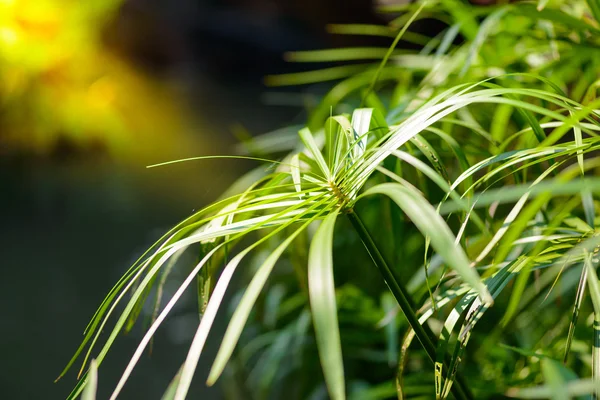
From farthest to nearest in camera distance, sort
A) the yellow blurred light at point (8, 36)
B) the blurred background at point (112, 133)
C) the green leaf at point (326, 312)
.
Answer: the yellow blurred light at point (8, 36) → the blurred background at point (112, 133) → the green leaf at point (326, 312)

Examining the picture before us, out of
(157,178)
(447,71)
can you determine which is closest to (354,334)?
(447,71)

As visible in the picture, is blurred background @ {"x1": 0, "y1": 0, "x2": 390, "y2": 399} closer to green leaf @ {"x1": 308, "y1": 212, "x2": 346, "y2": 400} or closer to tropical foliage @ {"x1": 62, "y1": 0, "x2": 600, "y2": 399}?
tropical foliage @ {"x1": 62, "y1": 0, "x2": 600, "y2": 399}

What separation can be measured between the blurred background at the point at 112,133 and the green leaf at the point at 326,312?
3.49ft

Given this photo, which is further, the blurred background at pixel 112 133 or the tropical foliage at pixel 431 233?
the blurred background at pixel 112 133

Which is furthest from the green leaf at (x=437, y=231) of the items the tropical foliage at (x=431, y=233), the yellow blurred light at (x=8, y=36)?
the yellow blurred light at (x=8, y=36)

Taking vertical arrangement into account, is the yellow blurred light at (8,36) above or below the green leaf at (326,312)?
above

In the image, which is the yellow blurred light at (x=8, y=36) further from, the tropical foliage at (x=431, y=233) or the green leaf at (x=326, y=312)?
the green leaf at (x=326, y=312)

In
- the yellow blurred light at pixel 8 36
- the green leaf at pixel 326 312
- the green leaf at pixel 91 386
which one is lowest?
the green leaf at pixel 91 386

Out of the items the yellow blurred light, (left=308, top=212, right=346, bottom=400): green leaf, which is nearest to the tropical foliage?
(left=308, top=212, right=346, bottom=400): green leaf

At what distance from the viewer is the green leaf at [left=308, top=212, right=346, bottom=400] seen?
191 millimetres

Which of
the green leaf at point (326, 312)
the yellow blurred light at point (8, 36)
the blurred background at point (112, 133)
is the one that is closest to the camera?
the green leaf at point (326, 312)

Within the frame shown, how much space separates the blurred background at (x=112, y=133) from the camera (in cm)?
137

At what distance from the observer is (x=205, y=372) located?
1.27 metres

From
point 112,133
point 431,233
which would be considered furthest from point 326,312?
point 112,133
